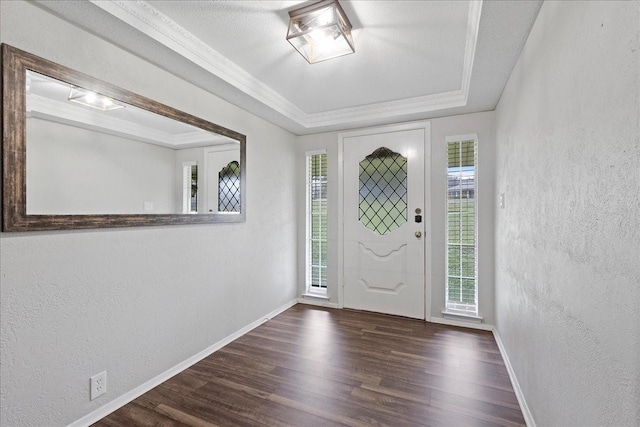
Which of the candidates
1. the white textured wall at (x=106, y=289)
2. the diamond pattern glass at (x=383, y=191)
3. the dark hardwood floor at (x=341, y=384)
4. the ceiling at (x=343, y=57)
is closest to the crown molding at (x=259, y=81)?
the ceiling at (x=343, y=57)

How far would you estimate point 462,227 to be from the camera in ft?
10.3

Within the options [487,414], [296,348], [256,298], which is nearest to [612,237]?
[487,414]

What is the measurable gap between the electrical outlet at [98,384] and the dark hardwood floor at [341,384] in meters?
0.15

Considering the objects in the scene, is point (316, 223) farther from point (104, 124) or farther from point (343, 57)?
point (104, 124)

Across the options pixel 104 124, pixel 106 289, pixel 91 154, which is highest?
pixel 104 124

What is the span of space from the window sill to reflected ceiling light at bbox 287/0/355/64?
272cm

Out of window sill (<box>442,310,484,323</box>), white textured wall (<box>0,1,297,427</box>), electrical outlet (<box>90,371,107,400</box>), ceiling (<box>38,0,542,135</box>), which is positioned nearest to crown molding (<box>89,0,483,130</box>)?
ceiling (<box>38,0,542,135</box>)

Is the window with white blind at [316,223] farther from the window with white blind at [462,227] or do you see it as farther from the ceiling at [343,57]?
the window with white blind at [462,227]

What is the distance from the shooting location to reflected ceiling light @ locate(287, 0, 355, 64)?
1.70m

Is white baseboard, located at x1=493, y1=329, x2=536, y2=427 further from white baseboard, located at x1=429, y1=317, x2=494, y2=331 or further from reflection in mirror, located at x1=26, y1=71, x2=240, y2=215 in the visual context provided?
reflection in mirror, located at x1=26, y1=71, x2=240, y2=215

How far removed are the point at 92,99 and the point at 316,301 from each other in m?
3.05

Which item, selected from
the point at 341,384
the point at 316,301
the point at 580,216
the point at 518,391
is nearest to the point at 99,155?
the point at 341,384

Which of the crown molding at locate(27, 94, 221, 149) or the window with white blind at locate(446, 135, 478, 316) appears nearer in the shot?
the crown molding at locate(27, 94, 221, 149)

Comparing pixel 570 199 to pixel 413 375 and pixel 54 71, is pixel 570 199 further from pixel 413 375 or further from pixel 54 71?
pixel 54 71
